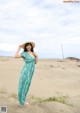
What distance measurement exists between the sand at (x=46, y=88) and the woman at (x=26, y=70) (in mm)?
349

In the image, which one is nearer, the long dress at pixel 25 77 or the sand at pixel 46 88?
the long dress at pixel 25 77

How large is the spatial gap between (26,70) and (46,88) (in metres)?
5.32

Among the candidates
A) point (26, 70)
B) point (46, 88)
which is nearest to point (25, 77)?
point (26, 70)

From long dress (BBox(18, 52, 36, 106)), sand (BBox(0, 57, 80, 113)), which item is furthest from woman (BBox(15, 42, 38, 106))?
sand (BBox(0, 57, 80, 113))

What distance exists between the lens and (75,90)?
1642 centimetres

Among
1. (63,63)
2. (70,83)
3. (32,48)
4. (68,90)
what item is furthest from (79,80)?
(32,48)

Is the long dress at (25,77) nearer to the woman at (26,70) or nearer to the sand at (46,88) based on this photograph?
the woman at (26,70)

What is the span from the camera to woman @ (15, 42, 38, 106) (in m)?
10.9

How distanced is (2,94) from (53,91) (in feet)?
9.73

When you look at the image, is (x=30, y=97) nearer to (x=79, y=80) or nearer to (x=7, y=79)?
(x=7, y=79)

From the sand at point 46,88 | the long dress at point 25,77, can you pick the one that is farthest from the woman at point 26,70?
the sand at point 46,88

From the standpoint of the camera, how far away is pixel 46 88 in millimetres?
16172

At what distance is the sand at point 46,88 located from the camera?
11.3m

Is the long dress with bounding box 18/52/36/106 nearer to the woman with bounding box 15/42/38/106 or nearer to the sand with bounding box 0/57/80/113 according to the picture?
the woman with bounding box 15/42/38/106
